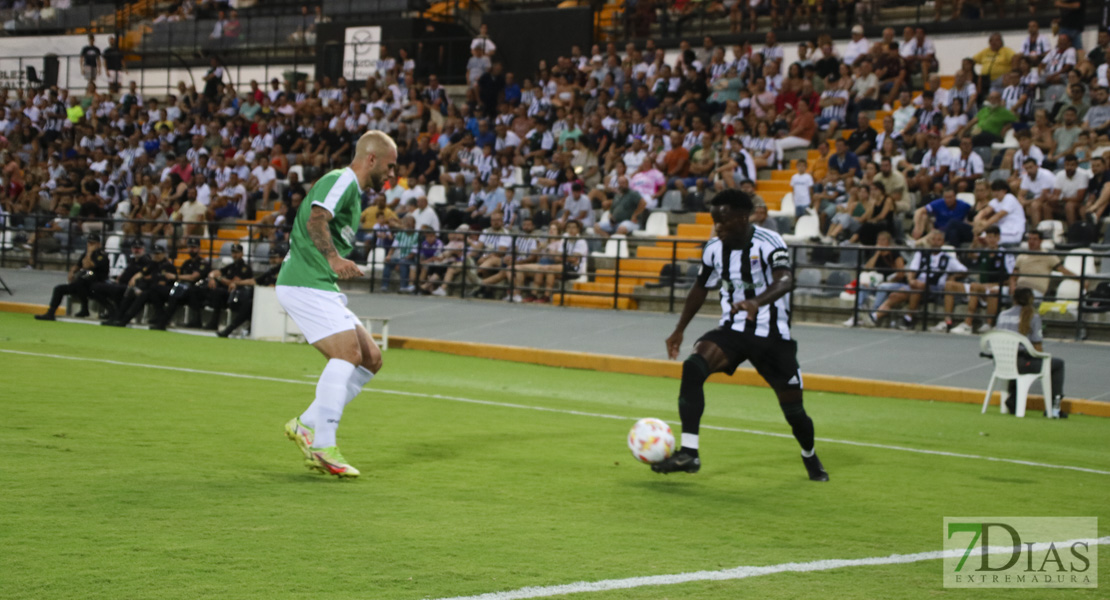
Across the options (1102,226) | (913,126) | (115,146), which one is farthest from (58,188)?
(1102,226)

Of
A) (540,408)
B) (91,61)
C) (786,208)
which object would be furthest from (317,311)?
(91,61)

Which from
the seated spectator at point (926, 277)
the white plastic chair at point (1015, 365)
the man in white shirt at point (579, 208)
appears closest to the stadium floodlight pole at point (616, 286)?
the man in white shirt at point (579, 208)

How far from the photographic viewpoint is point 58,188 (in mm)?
32531

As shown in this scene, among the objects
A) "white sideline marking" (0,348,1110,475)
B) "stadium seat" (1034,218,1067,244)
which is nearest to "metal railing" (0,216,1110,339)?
"stadium seat" (1034,218,1067,244)

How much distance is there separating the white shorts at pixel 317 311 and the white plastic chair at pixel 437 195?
1858 centimetres

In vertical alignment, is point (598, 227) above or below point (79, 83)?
below

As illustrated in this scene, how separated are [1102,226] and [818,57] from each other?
883 cm

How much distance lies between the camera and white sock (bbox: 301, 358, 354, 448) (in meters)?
7.56

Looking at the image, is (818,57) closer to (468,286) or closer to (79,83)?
(468,286)

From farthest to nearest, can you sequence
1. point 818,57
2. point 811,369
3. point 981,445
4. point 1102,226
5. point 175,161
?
point 175,161, point 818,57, point 1102,226, point 811,369, point 981,445

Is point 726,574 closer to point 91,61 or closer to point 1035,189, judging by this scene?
point 1035,189

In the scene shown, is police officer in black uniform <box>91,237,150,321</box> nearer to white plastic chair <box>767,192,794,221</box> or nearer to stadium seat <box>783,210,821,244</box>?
white plastic chair <box>767,192,794,221</box>

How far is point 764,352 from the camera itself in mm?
8273

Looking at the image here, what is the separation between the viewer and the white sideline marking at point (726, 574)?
194 inches
